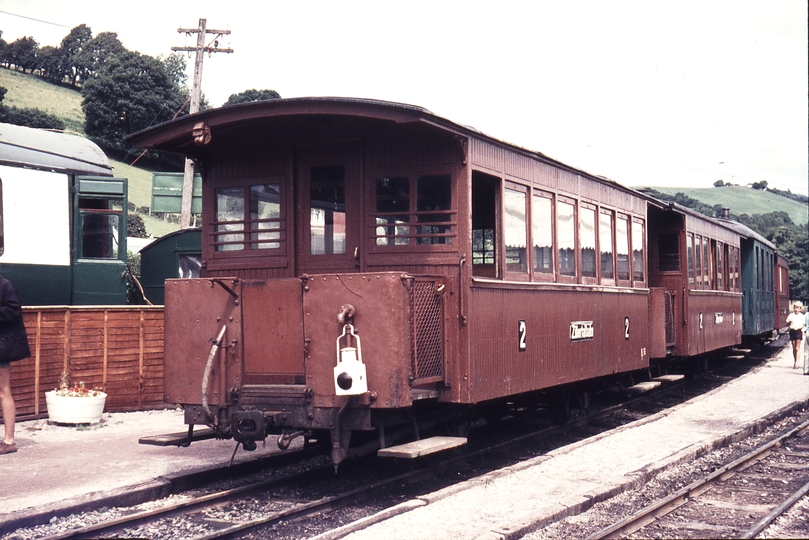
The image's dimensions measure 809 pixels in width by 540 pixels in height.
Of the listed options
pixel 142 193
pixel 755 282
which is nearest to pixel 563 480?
pixel 755 282

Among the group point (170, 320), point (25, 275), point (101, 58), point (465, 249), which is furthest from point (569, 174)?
point (101, 58)

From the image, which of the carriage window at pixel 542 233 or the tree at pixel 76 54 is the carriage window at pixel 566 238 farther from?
the tree at pixel 76 54

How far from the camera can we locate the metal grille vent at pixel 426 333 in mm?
7000

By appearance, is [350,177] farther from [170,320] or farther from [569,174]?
[569,174]

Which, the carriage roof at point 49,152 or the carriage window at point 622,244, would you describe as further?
the carriage roof at point 49,152

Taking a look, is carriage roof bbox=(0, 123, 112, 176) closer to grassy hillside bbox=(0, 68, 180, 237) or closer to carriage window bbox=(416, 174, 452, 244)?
carriage window bbox=(416, 174, 452, 244)

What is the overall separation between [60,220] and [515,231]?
785 cm

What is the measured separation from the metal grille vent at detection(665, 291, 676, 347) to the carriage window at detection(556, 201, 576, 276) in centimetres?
501

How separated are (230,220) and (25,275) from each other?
18.5ft

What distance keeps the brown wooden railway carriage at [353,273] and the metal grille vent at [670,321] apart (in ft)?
19.5

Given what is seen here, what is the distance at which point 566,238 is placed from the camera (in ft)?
32.7

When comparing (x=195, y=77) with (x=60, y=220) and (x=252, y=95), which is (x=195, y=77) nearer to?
(x=60, y=220)

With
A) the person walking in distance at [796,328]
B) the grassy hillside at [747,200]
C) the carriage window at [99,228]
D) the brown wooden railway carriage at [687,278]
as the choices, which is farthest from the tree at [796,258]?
the carriage window at [99,228]

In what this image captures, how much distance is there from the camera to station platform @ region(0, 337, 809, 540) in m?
6.27
